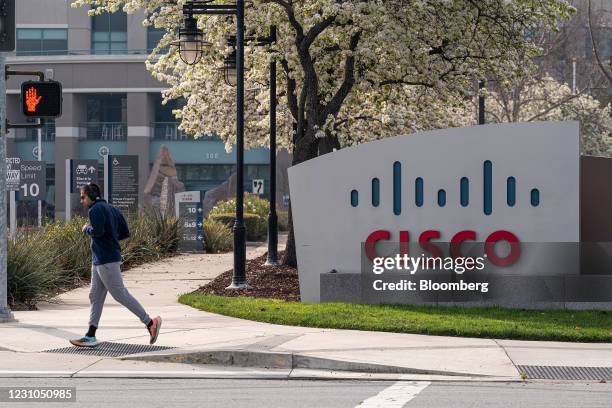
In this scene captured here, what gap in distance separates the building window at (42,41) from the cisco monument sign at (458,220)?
49.0 metres

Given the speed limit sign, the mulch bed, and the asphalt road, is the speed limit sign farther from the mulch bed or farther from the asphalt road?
the asphalt road

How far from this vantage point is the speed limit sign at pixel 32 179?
106 feet

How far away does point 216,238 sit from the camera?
32.5 metres

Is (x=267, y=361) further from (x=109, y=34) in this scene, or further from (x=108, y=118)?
(x=108, y=118)

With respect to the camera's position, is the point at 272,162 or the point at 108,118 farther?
the point at 108,118

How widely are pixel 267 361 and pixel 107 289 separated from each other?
84.2 inches

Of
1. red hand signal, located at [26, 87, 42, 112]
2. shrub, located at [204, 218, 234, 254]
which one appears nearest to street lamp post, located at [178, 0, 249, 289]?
red hand signal, located at [26, 87, 42, 112]

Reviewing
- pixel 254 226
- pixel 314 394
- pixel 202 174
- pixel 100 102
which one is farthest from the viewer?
pixel 202 174

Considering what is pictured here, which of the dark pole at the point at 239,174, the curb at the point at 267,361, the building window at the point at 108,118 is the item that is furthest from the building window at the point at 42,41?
the curb at the point at 267,361

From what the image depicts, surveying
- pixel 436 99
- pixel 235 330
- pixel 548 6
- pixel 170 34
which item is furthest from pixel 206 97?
pixel 235 330

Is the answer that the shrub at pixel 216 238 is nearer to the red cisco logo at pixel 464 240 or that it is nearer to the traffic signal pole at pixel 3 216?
the red cisco logo at pixel 464 240

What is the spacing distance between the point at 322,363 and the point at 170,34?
14.1 m

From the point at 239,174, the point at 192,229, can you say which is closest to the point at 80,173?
the point at 192,229

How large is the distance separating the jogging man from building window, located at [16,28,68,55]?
52104 mm
